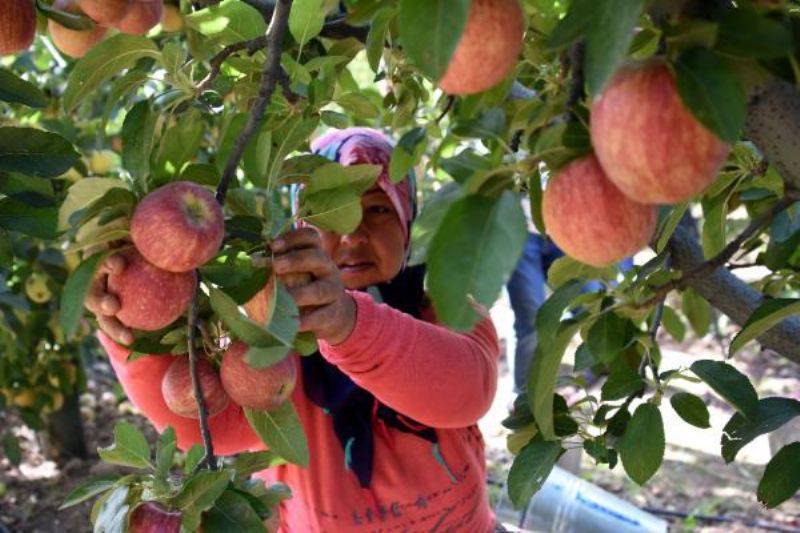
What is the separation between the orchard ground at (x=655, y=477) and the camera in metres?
3.25

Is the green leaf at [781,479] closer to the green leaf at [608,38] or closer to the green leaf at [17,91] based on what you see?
the green leaf at [608,38]

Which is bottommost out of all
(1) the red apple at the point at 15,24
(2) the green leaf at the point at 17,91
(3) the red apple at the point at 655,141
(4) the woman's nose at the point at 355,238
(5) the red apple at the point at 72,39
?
(4) the woman's nose at the point at 355,238

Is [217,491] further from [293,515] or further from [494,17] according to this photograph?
[293,515]

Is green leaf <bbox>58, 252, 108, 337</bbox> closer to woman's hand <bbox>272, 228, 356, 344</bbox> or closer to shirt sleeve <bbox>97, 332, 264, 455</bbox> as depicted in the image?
woman's hand <bbox>272, 228, 356, 344</bbox>

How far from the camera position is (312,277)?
0.99 m

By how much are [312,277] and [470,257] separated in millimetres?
441

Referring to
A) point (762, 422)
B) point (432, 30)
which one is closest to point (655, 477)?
point (762, 422)

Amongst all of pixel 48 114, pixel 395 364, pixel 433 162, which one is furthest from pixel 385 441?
pixel 48 114

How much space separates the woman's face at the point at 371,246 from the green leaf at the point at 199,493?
796mm

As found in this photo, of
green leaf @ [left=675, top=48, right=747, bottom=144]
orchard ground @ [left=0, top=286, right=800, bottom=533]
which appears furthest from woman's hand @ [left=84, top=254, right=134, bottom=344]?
orchard ground @ [left=0, top=286, right=800, bottom=533]

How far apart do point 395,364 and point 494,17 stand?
777 millimetres

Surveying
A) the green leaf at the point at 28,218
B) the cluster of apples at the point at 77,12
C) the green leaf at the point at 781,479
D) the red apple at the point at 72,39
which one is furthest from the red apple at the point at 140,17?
the green leaf at the point at 781,479

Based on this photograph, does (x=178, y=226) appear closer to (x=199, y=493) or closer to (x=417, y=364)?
(x=199, y=493)

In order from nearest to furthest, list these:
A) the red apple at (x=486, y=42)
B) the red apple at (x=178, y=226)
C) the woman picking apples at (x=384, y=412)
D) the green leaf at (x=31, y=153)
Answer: the red apple at (x=486, y=42)
the red apple at (x=178, y=226)
the green leaf at (x=31, y=153)
the woman picking apples at (x=384, y=412)
